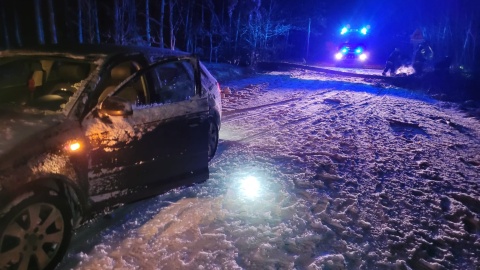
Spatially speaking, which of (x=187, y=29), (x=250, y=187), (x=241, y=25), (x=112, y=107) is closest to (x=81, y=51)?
(x=112, y=107)

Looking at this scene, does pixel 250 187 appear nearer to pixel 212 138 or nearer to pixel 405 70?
pixel 212 138

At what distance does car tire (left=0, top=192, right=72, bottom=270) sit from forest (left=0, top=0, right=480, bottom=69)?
220 cm

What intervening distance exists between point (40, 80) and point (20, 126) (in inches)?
51.9

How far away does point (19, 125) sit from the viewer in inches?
103

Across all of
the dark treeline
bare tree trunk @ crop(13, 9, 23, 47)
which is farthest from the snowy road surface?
bare tree trunk @ crop(13, 9, 23, 47)

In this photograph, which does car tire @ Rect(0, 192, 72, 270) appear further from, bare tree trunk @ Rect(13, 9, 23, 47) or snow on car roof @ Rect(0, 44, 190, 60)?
bare tree trunk @ Rect(13, 9, 23, 47)

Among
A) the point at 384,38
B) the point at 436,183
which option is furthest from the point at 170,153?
the point at 384,38

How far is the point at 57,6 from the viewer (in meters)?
12.7

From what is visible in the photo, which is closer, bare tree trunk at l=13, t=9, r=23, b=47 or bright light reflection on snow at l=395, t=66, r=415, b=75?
bare tree trunk at l=13, t=9, r=23, b=47

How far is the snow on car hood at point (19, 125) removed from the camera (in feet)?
7.85

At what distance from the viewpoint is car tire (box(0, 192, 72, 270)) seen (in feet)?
7.64

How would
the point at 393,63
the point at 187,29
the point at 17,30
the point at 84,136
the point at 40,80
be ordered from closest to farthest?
1. the point at 84,136
2. the point at 40,80
3. the point at 17,30
4. the point at 393,63
5. the point at 187,29

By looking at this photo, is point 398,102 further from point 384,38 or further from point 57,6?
point 384,38

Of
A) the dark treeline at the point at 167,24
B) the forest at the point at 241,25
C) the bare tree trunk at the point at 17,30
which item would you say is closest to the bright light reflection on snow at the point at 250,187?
the forest at the point at 241,25
